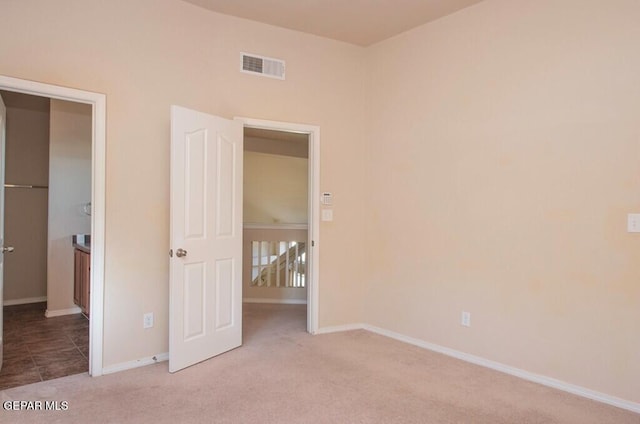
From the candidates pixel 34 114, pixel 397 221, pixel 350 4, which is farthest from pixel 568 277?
pixel 34 114

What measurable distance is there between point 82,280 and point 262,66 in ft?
9.92

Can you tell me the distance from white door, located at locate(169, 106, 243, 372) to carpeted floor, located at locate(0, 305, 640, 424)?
214 mm

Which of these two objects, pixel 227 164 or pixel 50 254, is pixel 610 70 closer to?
pixel 227 164

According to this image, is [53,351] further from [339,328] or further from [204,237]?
[339,328]

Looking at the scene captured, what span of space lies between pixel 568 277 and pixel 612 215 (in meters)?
0.49

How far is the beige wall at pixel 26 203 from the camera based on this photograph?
517 centimetres

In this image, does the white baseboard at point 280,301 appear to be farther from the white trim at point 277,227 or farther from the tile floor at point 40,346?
the tile floor at point 40,346

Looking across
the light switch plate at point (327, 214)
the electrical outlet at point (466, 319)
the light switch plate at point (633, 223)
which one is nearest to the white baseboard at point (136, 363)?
the light switch plate at point (327, 214)

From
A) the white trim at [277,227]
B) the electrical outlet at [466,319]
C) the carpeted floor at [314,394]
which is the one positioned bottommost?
the carpeted floor at [314,394]

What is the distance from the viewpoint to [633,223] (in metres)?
2.46

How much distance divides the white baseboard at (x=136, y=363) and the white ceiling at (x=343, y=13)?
2887 millimetres

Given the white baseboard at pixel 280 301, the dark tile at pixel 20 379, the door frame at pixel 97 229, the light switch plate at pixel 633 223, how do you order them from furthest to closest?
the white baseboard at pixel 280 301, the door frame at pixel 97 229, the dark tile at pixel 20 379, the light switch plate at pixel 633 223

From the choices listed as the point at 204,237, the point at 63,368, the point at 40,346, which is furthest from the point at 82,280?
the point at 204,237

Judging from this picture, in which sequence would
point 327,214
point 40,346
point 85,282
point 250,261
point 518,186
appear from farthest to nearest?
point 250,261 → point 85,282 → point 327,214 → point 40,346 → point 518,186
